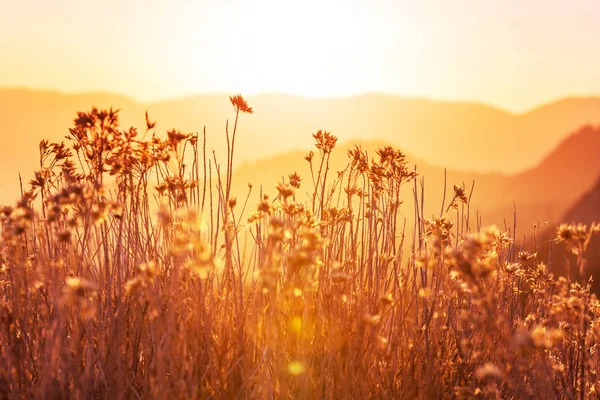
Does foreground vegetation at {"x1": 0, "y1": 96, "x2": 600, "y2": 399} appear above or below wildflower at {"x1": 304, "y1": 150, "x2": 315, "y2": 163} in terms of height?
below

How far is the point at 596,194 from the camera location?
18500 mm

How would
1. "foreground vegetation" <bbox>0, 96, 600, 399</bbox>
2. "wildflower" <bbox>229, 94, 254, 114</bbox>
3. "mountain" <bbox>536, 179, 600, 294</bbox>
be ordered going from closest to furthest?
"foreground vegetation" <bbox>0, 96, 600, 399</bbox>, "wildflower" <bbox>229, 94, 254, 114</bbox>, "mountain" <bbox>536, 179, 600, 294</bbox>

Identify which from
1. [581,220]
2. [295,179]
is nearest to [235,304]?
[295,179]

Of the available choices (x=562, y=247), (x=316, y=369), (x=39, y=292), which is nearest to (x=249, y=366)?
(x=316, y=369)

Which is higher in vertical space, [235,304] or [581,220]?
[235,304]

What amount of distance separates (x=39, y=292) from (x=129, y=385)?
662mm

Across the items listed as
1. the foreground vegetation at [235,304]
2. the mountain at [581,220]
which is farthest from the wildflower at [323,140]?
the mountain at [581,220]

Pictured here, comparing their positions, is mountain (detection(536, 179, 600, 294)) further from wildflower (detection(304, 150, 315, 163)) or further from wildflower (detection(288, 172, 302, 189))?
wildflower (detection(288, 172, 302, 189))

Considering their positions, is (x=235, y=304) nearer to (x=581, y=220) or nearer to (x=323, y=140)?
(x=323, y=140)

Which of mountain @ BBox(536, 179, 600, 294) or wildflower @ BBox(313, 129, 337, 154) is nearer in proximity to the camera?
wildflower @ BBox(313, 129, 337, 154)

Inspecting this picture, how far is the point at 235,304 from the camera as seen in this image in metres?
2.52

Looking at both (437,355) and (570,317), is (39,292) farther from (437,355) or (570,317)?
(570,317)

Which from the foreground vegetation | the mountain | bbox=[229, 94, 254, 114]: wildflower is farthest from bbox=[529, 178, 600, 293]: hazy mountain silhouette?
bbox=[229, 94, 254, 114]: wildflower

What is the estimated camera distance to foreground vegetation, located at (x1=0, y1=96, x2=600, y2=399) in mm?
2125
